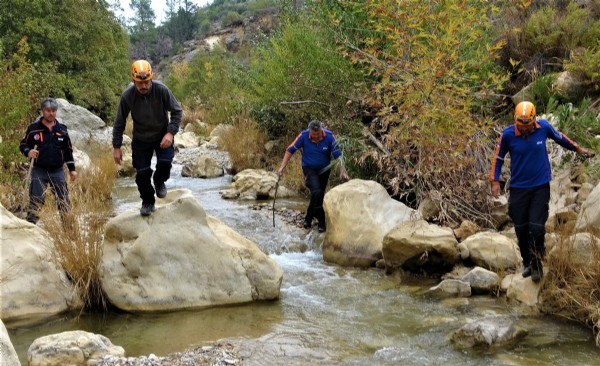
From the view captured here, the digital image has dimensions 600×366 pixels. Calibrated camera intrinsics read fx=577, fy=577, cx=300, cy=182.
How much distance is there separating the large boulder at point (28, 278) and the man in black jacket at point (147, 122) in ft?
3.46

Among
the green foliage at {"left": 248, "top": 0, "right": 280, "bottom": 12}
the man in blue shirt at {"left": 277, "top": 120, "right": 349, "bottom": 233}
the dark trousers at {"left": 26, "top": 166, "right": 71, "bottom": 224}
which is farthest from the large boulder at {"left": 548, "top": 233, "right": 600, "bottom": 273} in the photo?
the green foliage at {"left": 248, "top": 0, "right": 280, "bottom": 12}

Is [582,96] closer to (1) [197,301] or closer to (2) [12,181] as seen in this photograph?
(1) [197,301]

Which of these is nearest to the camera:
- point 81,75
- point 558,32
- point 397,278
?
point 397,278

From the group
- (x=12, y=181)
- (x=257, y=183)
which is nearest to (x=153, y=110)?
(x=12, y=181)

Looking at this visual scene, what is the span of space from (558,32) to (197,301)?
10.4 metres

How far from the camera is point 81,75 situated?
21188 millimetres

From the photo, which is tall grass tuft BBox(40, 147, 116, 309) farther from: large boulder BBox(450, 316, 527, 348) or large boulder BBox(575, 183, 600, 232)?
large boulder BBox(575, 183, 600, 232)

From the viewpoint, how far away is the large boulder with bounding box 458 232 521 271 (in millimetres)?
6777

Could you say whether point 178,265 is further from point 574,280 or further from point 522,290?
point 574,280

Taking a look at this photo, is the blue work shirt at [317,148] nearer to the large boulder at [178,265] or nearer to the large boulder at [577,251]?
the large boulder at [178,265]

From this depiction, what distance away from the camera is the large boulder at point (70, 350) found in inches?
169

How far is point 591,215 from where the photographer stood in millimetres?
5727

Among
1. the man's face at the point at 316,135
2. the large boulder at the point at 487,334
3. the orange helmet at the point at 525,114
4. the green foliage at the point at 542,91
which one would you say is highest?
the green foliage at the point at 542,91

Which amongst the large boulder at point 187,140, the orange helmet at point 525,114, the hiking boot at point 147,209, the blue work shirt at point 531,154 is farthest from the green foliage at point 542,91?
the large boulder at point 187,140
